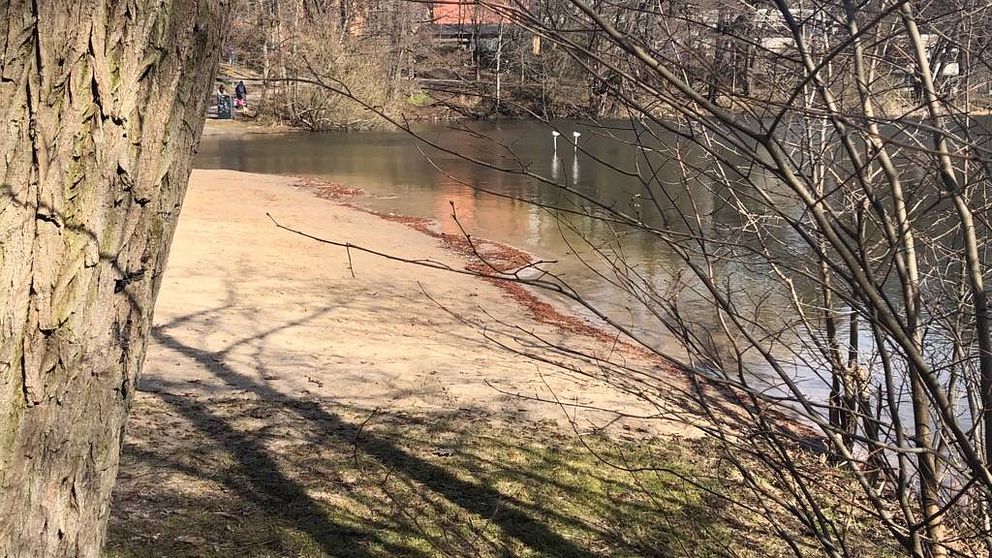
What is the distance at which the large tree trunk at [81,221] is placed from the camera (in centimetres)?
153

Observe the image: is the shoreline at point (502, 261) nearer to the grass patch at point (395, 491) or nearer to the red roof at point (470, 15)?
the grass patch at point (395, 491)

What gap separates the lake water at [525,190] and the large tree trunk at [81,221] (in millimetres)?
1011

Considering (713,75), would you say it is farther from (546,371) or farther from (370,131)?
(370,131)

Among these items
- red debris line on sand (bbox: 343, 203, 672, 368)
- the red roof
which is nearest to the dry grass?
red debris line on sand (bbox: 343, 203, 672, 368)

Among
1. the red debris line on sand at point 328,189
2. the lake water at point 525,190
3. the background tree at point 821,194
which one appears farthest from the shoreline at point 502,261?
the background tree at point 821,194

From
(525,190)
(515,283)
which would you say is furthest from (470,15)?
(525,190)

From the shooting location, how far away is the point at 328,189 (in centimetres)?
2338

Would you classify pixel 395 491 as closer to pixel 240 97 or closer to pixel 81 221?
pixel 81 221

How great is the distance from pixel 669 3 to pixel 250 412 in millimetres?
3879

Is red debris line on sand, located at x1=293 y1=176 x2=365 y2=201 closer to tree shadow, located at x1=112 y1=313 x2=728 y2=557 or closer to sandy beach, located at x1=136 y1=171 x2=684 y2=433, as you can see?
sandy beach, located at x1=136 y1=171 x2=684 y2=433

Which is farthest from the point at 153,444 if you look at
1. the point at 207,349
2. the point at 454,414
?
the point at 207,349

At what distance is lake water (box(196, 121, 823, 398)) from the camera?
10.5 m

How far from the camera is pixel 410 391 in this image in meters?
6.56

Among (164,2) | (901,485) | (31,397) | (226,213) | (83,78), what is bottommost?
(226,213)
